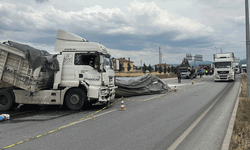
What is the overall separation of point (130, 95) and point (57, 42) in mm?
6257

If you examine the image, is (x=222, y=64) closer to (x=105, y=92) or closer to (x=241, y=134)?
(x=105, y=92)

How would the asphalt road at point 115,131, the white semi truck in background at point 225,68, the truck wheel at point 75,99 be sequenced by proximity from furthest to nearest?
the white semi truck in background at point 225,68 → the truck wheel at point 75,99 → the asphalt road at point 115,131

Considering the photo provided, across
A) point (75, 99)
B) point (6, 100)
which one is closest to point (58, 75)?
point (75, 99)

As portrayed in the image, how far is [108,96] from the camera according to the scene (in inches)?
343

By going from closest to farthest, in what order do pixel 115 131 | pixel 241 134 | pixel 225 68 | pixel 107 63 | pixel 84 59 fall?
pixel 241 134
pixel 115 131
pixel 84 59
pixel 107 63
pixel 225 68

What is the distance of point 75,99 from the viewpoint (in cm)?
821

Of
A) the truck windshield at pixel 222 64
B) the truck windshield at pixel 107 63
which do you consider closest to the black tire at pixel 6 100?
the truck windshield at pixel 107 63

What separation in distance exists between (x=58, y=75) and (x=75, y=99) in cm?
124

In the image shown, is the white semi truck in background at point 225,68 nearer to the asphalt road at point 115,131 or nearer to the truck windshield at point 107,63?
the asphalt road at point 115,131

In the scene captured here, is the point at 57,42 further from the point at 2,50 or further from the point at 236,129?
the point at 236,129

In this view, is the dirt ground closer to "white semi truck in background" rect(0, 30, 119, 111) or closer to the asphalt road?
the asphalt road

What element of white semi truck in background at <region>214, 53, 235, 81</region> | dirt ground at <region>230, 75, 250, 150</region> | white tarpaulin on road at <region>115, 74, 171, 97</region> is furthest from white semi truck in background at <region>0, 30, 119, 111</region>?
white semi truck in background at <region>214, 53, 235, 81</region>

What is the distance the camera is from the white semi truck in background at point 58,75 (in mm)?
7824

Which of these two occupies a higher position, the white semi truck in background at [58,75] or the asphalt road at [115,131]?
the white semi truck in background at [58,75]
